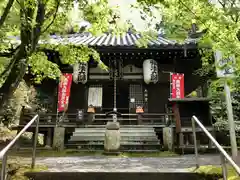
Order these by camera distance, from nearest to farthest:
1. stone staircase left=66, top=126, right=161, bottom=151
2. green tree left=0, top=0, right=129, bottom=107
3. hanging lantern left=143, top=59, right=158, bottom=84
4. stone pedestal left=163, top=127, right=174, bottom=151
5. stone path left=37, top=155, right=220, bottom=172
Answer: stone path left=37, top=155, right=220, bottom=172, green tree left=0, top=0, right=129, bottom=107, stone staircase left=66, top=126, right=161, bottom=151, stone pedestal left=163, top=127, right=174, bottom=151, hanging lantern left=143, top=59, right=158, bottom=84

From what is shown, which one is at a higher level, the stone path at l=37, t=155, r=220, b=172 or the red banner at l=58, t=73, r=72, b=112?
the red banner at l=58, t=73, r=72, b=112

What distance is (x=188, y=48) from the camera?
12555 mm

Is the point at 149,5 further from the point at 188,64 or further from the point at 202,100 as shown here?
the point at 188,64

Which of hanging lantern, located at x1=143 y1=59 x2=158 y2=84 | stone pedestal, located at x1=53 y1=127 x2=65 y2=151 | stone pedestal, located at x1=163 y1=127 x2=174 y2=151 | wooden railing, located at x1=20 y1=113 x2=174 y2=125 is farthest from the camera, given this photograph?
hanging lantern, located at x1=143 y1=59 x2=158 y2=84

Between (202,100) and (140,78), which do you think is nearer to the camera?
(202,100)

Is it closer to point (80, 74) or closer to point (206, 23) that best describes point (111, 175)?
point (206, 23)

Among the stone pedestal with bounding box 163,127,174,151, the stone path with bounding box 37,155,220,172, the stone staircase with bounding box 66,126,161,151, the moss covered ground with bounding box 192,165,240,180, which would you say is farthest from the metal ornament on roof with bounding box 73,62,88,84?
the moss covered ground with bounding box 192,165,240,180

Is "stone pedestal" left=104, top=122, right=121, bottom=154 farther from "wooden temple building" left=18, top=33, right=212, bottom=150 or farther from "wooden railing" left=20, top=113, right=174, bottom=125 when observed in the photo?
"wooden railing" left=20, top=113, right=174, bottom=125

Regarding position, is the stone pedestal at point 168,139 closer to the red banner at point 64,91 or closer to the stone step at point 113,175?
the red banner at point 64,91

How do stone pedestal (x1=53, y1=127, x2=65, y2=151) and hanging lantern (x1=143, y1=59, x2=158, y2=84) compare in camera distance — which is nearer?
stone pedestal (x1=53, y1=127, x2=65, y2=151)

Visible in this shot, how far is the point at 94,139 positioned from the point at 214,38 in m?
8.02

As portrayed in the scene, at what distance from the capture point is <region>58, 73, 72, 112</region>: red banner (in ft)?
41.5

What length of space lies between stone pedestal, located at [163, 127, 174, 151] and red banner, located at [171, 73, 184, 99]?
219 cm

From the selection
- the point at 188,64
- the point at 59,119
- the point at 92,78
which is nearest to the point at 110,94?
the point at 92,78
